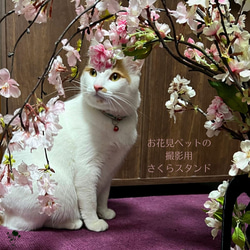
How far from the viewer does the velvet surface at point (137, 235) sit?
824 millimetres

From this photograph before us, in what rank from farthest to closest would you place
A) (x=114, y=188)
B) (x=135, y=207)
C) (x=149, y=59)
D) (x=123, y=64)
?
(x=114, y=188), (x=149, y=59), (x=135, y=207), (x=123, y=64)

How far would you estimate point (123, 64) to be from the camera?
0.92 metres

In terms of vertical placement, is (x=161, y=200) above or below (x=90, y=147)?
below

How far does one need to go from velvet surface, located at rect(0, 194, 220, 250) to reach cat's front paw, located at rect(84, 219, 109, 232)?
0.01 meters

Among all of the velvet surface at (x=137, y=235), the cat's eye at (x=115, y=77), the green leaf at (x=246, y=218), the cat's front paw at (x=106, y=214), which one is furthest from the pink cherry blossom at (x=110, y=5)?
the cat's front paw at (x=106, y=214)

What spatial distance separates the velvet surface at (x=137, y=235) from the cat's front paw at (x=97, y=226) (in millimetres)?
14

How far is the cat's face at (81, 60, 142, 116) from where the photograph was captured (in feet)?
2.89

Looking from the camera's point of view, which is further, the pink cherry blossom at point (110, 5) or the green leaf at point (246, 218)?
the green leaf at point (246, 218)

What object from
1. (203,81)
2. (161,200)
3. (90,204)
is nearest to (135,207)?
(161,200)

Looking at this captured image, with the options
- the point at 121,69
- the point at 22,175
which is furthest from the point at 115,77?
the point at 22,175

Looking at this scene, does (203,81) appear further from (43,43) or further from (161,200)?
(43,43)

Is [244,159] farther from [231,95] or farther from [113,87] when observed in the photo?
[113,87]

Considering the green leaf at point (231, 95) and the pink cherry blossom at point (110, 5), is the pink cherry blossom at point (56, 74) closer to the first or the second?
the pink cherry blossom at point (110, 5)

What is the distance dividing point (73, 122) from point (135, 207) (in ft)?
1.37
